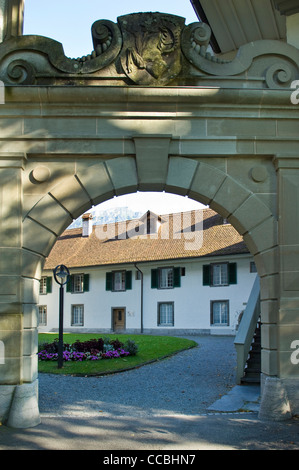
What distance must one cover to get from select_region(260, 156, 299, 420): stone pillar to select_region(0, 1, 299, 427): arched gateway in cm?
3

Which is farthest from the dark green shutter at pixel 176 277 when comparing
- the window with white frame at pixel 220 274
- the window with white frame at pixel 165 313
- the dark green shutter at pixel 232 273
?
the dark green shutter at pixel 232 273

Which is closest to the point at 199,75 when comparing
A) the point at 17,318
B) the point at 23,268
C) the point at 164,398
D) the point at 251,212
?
the point at 251,212

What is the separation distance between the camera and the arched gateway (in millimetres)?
7211

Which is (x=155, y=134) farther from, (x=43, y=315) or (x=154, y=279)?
(x=43, y=315)

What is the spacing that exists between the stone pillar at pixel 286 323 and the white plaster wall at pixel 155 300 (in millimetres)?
22246

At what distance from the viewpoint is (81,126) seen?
24.0ft

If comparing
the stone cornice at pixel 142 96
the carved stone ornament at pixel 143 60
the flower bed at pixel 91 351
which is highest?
the carved stone ornament at pixel 143 60

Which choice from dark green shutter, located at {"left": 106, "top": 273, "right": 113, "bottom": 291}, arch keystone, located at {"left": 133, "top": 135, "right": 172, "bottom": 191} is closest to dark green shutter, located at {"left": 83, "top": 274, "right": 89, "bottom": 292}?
dark green shutter, located at {"left": 106, "top": 273, "right": 113, "bottom": 291}

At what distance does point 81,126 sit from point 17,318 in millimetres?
2826

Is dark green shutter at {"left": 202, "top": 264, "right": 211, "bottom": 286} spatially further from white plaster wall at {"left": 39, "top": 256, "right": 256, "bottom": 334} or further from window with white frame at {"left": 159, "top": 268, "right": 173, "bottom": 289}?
window with white frame at {"left": 159, "top": 268, "right": 173, "bottom": 289}

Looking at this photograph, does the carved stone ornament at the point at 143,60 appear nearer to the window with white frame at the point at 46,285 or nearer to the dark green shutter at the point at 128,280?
the dark green shutter at the point at 128,280

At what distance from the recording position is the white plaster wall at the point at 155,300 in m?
29.5

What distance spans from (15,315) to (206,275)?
79.6 feet
